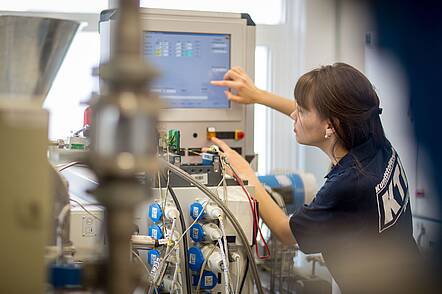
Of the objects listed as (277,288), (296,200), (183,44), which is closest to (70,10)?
(183,44)

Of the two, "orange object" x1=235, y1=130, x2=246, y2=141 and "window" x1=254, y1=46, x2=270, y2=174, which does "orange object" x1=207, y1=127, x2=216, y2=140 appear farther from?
"window" x1=254, y1=46, x2=270, y2=174

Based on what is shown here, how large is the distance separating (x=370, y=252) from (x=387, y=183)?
21 centimetres

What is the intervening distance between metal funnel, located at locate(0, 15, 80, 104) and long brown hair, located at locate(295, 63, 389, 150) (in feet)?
2.41

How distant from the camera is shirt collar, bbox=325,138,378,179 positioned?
1.88 m

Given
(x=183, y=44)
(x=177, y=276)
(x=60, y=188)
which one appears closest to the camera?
(x=60, y=188)

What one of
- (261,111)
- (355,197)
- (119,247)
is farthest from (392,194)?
(261,111)

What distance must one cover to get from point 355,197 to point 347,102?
0.91 ft

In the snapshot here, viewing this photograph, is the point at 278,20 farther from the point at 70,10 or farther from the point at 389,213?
the point at 389,213

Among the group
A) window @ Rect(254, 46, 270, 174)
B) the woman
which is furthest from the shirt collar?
window @ Rect(254, 46, 270, 174)

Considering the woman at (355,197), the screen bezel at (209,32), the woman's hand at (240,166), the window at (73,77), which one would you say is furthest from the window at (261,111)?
the woman at (355,197)

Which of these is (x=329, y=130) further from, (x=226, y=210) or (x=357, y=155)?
(x=226, y=210)

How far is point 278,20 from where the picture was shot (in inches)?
145

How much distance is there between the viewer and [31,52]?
A: 161 cm

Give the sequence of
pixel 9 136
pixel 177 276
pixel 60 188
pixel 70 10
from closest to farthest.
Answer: pixel 9 136 < pixel 60 188 < pixel 177 276 < pixel 70 10
